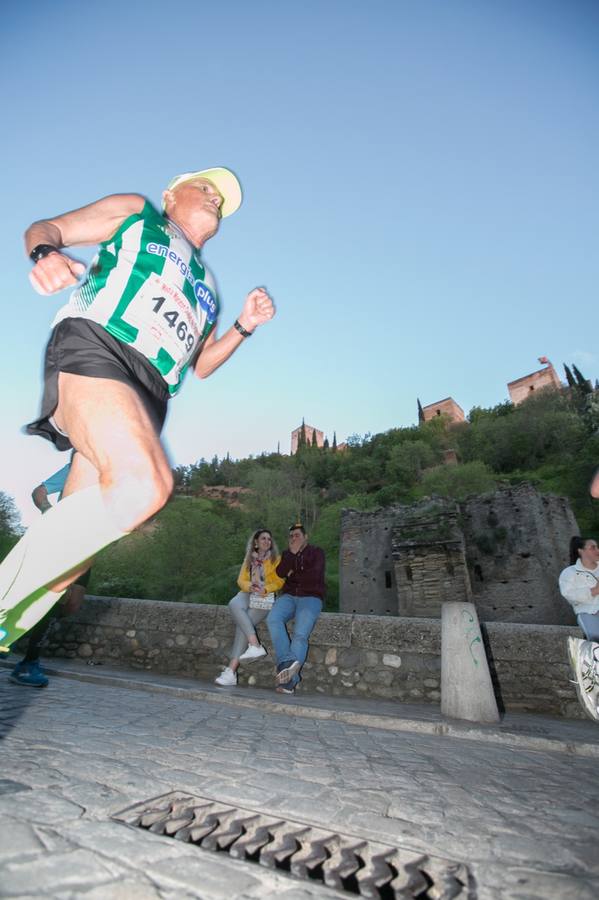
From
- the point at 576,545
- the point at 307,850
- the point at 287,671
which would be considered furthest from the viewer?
the point at 287,671

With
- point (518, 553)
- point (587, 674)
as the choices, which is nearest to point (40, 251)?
point (587, 674)

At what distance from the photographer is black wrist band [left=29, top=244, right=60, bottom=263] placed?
1.76m

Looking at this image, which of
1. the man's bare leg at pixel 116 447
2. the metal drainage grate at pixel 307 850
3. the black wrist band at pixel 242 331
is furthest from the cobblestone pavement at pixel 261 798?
the black wrist band at pixel 242 331

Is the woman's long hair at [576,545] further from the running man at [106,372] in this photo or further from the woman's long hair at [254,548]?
the running man at [106,372]

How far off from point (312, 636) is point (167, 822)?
440 centimetres

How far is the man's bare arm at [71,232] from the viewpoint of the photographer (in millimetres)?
1768

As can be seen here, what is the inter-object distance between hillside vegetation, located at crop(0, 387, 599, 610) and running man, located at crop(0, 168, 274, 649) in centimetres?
2117

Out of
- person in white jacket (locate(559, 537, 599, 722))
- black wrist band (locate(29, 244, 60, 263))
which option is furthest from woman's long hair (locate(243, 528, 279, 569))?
black wrist band (locate(29, 244, 60, 263))

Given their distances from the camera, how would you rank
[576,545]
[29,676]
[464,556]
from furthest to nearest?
[464,556]
[576,545]
[29,676]

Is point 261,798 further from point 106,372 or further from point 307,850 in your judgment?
point 106,372

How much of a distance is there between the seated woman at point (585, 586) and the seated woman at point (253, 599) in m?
3.29

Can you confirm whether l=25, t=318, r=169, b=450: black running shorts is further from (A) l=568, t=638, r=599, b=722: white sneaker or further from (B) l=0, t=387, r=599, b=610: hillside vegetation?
(B) l=0, t=387, r=599, b=610: hillside vegetation

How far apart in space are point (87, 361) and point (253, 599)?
4.66 m

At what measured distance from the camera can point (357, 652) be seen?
214 inches
